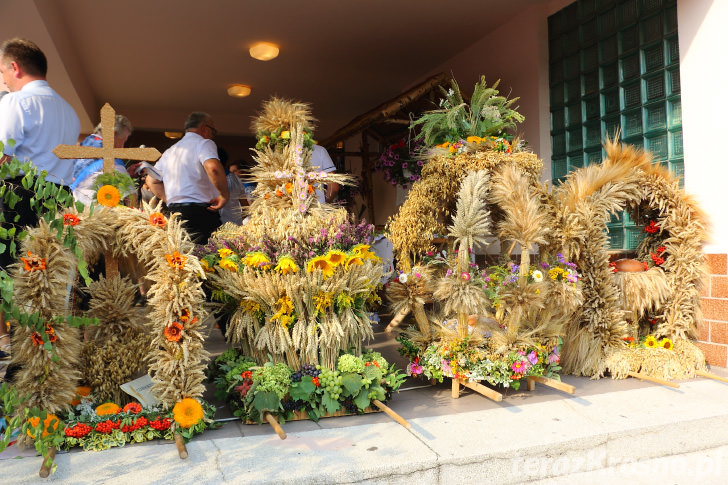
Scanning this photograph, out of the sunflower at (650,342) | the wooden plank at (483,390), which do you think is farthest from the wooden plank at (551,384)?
the sunflower at (650,342)

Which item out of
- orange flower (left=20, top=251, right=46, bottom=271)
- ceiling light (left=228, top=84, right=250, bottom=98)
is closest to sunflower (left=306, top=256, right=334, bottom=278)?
orange flower (left=20, top=251, right=46, bottom=271)

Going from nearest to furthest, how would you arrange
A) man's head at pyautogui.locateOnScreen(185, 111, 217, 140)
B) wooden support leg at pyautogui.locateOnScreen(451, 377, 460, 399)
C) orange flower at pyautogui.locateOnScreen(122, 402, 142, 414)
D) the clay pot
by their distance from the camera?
orange flower at pyautogui.locateOnScreen(122, 402, 142, 414) < wooden support leg at pyautogui.locateOnScreen(451, 377, 460, 399) < the clay pot < man's head at pyautogui.locateOnScreen(185, 111, 217, 140)

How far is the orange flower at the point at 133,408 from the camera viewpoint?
2685 millimetres

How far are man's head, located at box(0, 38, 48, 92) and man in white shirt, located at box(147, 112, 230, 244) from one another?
4.27 ft

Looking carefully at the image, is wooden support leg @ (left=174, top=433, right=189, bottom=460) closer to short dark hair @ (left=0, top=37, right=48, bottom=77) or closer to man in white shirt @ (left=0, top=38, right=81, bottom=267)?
man in white shirt @ (left=0, top=38, right=81, bottom=267)

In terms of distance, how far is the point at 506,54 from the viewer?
6.18m

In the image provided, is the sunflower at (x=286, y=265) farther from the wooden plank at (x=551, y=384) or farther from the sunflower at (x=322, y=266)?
the wooden plank at (x=551, y=384)

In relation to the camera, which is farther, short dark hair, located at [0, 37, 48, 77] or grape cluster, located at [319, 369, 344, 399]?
short dark hair, located at [0, 37, 48, 77]

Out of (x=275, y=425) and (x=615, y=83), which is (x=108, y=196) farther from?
(x=615, y=83)

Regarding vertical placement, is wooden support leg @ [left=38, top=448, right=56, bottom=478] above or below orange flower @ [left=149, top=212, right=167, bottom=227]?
below

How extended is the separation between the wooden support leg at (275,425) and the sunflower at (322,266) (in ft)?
2.53

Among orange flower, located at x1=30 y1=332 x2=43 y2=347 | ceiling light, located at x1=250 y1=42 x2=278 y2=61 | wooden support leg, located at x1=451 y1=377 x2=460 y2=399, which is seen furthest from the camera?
ceiling light, located at x1=250 y1=42 x2=278 y2=61

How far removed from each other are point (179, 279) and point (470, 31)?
4993 millimetres

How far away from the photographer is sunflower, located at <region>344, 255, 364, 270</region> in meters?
3.10
